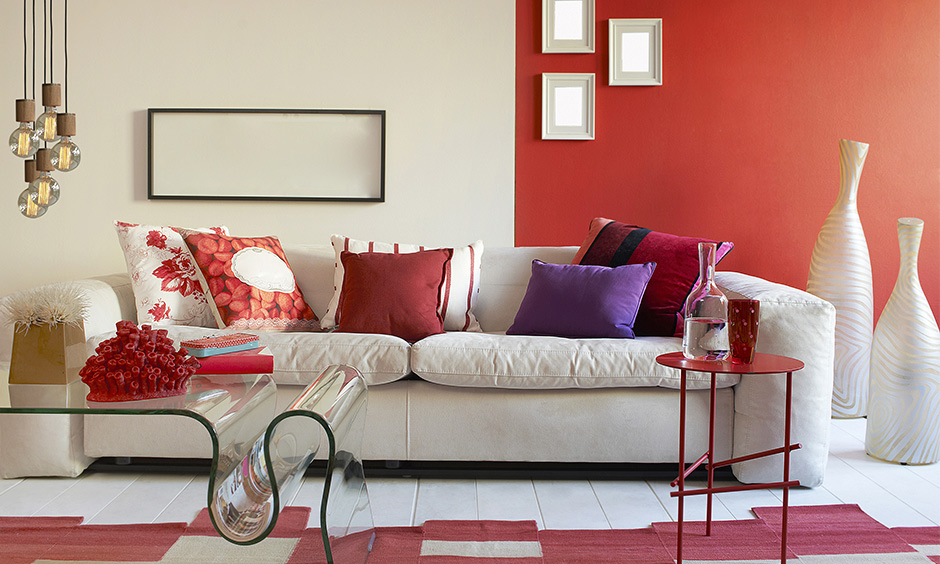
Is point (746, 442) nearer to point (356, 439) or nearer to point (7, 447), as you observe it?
point (356, 439)

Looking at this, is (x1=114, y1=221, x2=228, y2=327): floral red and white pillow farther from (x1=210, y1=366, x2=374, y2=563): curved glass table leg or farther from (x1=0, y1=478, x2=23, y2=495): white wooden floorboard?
(x1=210, y1=366, x2=374, y2=563): curved glass table leg

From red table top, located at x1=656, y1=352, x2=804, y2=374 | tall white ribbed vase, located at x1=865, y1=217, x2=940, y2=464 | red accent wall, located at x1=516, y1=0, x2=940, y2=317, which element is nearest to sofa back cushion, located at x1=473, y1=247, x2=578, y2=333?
red accent wall, located at x1=516, y1=0, x2=940, y2=317

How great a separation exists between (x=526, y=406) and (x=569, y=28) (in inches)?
83.1

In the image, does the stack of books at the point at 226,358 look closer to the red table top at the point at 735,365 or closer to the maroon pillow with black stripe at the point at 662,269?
the red table top at the point at 735,365

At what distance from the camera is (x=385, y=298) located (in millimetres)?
2740

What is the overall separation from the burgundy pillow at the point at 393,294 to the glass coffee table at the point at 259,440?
966mm

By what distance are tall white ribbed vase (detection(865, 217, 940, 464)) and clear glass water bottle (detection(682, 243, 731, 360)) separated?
4.31 feet

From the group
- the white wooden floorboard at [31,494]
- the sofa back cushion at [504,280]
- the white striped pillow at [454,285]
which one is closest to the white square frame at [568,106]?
the sofa back cushion at [504,280]

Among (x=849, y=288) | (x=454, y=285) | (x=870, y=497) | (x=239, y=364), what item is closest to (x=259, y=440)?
(x=239, y=364)

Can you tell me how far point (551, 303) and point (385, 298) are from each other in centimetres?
60

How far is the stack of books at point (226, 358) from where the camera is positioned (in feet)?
5.59

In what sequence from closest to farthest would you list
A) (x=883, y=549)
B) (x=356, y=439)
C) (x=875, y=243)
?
(x=356, y=439)
(x=883, y=549)
(x=875, y=243)

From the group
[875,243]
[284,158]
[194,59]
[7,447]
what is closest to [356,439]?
[7,447]

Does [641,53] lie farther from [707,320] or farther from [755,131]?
[707,320]
